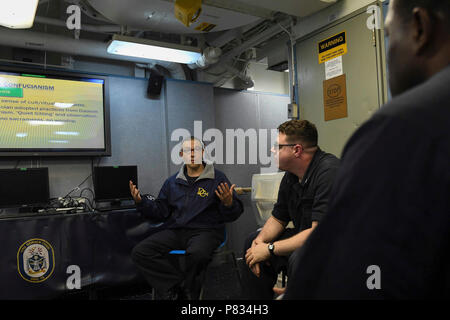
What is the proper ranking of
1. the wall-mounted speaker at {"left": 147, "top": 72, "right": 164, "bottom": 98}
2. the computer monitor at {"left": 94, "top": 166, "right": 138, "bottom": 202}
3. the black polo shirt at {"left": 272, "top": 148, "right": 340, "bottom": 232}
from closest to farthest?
1. the black polo shirt at {"left": 272, "top": 148, "right": 340, "bottom": 232}
2. the computer monitor at {"left": 94, "top": 166, "right": 138, "bottom": 202}
3. the wall-mounted speaker at {"left": 147, "top": 72, "right": 164, "bottom": 98}

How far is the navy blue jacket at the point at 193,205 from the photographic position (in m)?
2.72

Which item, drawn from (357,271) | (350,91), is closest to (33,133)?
(350,91)

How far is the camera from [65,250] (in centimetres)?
274

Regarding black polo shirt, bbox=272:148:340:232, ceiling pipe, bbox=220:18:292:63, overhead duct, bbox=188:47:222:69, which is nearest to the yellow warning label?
overhead duct, bbox=188:47:222:69

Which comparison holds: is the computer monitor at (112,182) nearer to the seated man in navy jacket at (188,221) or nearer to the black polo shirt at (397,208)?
the seated man in navy jacket at (188,221)

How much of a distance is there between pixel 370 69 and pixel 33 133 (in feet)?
9.54

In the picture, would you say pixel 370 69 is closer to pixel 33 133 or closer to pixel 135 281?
pixel 135 281

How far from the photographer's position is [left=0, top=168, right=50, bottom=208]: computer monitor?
2.90 m

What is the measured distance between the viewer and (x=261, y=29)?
3.69m

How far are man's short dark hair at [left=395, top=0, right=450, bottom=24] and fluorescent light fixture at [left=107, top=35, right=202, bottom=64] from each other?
2.85m

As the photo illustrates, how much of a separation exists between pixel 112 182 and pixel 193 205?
1.01 meters

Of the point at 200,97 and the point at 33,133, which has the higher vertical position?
the point at 200,97

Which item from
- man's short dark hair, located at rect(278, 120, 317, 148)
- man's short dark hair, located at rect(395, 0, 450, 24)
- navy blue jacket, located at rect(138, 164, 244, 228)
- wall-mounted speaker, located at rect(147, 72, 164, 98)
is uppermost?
wall-mounted speaker, located at rect(147, 72, 164, 98)

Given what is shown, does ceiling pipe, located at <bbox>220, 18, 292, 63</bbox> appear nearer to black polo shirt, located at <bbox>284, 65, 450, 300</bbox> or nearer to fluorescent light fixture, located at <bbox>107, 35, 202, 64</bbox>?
fluorescent light fixture, located at <bbox>107, 35, 202, 64</bbox>
